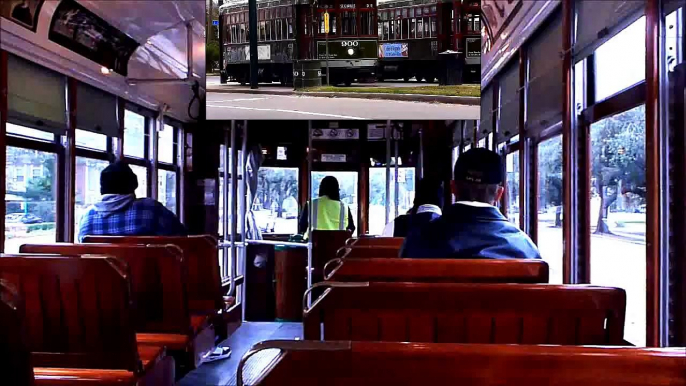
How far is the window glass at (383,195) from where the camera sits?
13.9 ft

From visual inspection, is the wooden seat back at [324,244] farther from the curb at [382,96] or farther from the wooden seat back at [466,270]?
the wooden seat back at [466,270]

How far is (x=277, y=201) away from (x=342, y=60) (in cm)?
147

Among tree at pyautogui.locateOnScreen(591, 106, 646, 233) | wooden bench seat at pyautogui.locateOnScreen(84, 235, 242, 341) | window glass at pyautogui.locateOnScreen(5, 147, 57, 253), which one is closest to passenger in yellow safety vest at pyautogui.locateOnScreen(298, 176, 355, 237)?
wooden bench seat at pyautogui.locateOnScreen(84, 235, 242, 341)

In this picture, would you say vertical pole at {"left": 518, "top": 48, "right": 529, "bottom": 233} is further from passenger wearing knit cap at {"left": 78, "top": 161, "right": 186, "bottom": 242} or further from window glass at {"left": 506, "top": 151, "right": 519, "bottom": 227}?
passenger wearing knit cap at {"left": 78, "top": 161, "right": 186, "bottom": 242}

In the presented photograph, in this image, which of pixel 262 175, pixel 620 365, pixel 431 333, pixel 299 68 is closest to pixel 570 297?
pixel 431 333

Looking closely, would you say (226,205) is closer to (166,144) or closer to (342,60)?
(166,144)

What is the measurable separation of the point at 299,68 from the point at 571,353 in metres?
2.65

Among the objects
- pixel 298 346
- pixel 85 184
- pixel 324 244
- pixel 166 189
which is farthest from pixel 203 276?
pixel 298 346

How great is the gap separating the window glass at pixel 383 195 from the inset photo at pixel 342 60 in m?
0.88

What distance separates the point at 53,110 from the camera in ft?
10.9

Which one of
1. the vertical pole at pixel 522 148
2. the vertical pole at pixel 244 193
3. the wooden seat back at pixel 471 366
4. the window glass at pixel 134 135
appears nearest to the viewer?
the wooden seat back at pixel 471 366

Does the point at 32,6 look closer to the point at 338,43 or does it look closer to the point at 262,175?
the point at 338,43

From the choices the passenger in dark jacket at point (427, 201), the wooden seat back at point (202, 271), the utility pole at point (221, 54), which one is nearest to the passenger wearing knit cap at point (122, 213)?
the wooden seat back at point (202, 271)

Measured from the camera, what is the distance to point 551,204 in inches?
127
